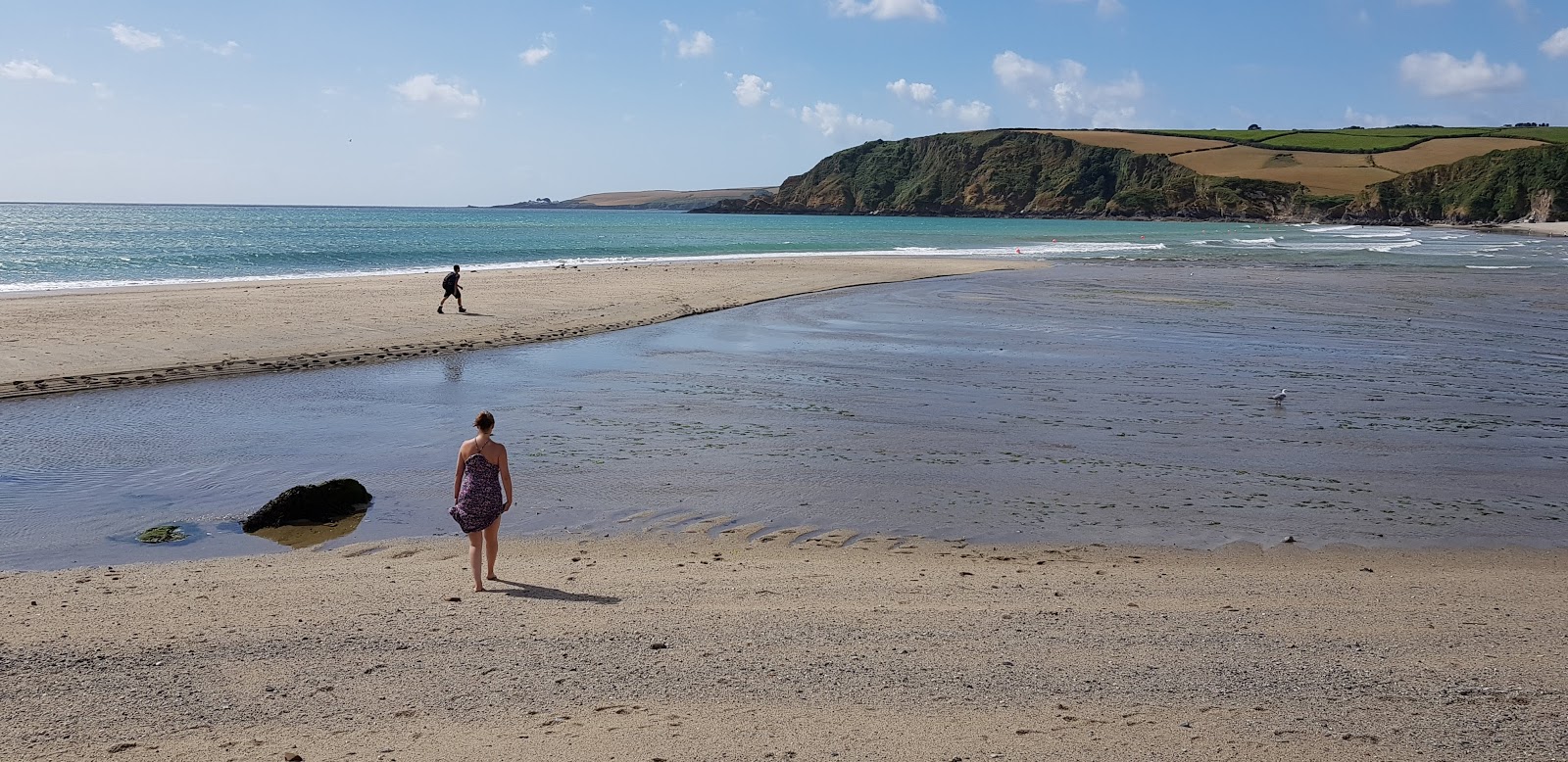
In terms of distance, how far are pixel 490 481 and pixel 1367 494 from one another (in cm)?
798

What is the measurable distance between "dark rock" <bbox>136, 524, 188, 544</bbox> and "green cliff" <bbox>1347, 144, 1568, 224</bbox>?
132955mm

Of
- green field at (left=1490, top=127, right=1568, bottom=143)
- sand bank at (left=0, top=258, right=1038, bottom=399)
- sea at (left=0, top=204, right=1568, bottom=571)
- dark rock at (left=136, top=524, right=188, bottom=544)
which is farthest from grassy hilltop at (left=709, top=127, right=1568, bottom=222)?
dark rock at (left=136, top=524, right=188, bottom=544)

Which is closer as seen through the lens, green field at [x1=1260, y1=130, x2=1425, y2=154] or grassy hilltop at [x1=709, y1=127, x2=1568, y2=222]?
grassy hilltop at [x1=709, y1=127, x2=1568, y2=222]

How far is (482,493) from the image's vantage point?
25.1 feet

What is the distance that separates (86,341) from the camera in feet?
61.6

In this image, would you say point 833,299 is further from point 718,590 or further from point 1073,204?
point 1073,204

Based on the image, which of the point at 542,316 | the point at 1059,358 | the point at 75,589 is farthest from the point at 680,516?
the point at 542,316

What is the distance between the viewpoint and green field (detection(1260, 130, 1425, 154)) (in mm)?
163750

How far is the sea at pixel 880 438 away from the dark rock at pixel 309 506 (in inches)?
10.8

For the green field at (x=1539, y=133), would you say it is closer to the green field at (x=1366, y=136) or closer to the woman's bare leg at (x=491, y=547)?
the green field at (x=1366, y=136)

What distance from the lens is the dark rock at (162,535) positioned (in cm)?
859

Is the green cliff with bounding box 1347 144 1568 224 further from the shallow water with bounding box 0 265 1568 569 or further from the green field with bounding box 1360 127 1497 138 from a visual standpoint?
the shallow water with bounding box 0 265 1568 569

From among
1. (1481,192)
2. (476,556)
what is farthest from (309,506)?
(1481,192)

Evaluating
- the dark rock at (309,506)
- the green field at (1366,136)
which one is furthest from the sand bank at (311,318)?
the green field at (1366,136)
